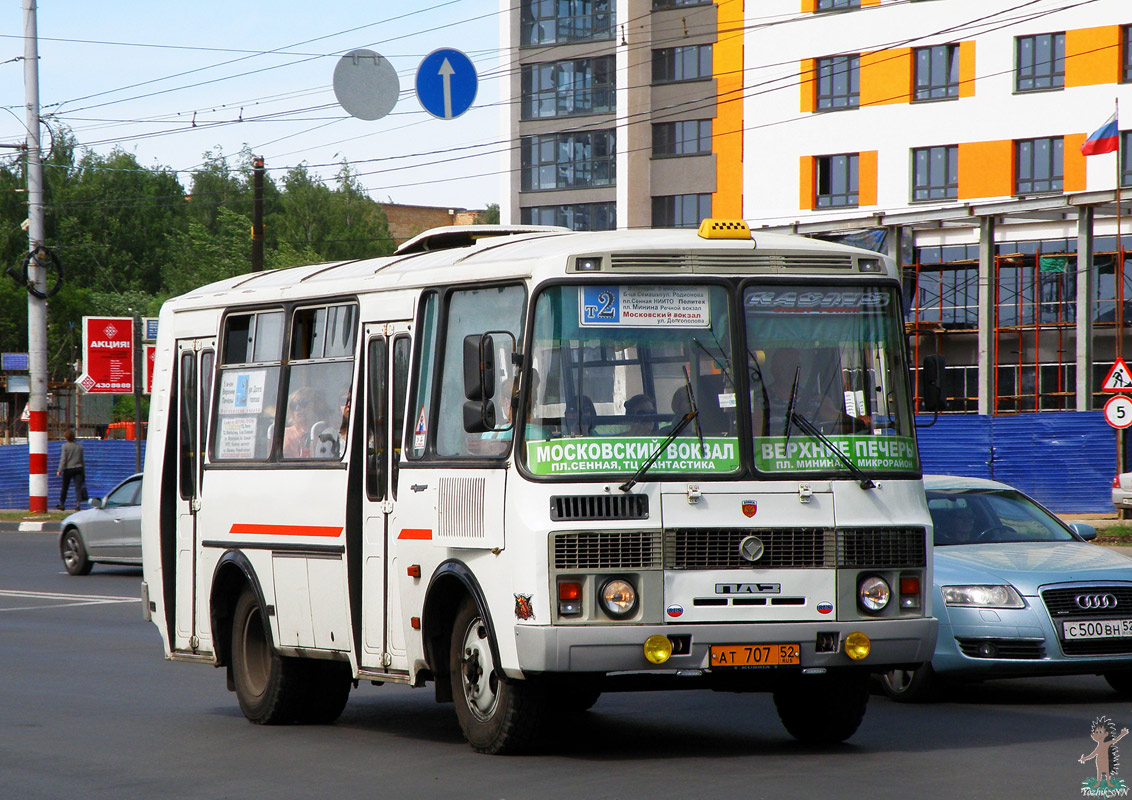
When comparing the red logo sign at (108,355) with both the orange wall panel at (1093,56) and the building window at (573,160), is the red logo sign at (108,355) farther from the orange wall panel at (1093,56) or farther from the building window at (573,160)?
the building window at (573,160)

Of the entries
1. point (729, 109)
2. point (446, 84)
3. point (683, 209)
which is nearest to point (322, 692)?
point (446, 84)

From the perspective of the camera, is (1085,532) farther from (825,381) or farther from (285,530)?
(285,530)

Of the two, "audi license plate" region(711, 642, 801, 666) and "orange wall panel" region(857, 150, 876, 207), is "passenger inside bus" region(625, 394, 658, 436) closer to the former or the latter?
"audi license plate" region(711, 642, 801, 666)

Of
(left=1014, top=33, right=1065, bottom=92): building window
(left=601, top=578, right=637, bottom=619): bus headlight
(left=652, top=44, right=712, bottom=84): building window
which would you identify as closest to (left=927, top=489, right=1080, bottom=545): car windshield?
(left=601, top=578, right=637, bottom=619): bus headlight

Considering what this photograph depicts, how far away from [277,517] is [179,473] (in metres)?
1.38

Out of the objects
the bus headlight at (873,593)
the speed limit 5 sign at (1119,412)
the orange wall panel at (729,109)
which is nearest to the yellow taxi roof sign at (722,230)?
the bus headlight at (873,593)

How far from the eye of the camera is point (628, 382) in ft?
28.2

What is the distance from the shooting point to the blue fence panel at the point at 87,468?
4362 centimetres

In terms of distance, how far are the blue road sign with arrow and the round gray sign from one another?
73 centimetres

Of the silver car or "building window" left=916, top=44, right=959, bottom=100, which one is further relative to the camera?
"building window" left=916, top=44, right=959, bottom=100

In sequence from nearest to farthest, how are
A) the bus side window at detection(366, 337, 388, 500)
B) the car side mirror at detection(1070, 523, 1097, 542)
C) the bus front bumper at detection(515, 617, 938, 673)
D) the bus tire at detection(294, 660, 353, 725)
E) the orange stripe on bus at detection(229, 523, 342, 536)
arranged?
the bus front bumper at detection(515, 617, 938, 673) → the bus side window at detection(366, 337, 388, 500) → the orange stripe on bus at detection(229, 523, 342, 536) → the bus tire at detection(294, 660, 353, 725) → the car side mirror at detection(1070, 523, 1097, 542)

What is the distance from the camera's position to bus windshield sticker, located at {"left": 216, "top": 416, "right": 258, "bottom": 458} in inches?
430

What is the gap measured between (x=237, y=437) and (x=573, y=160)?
2393 inches

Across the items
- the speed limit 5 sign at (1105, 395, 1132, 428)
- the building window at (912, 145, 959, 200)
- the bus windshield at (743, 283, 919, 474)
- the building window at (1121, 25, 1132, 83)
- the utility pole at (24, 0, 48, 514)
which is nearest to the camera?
the bus windshield at (743, 283, 919, 474)
